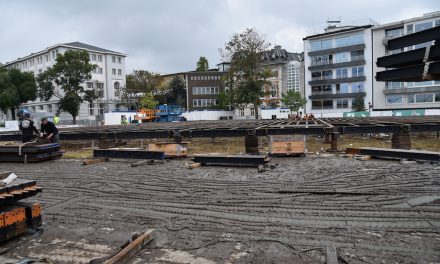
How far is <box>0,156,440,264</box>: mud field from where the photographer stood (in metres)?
4.51

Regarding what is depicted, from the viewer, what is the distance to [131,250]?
4359 mm

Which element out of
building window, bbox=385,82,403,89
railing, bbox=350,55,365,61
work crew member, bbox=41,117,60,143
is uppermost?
railing, bbox=350,55,365,61

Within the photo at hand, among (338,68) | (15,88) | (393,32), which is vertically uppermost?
(393,32)

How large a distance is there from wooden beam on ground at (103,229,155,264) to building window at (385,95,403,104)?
5501 centimetres

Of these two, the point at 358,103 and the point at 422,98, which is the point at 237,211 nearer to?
the point at 358,103

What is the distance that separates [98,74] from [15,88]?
15.2 meters

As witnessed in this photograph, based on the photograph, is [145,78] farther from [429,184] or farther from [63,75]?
[429,184]

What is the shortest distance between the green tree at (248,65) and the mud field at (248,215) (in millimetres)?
36574

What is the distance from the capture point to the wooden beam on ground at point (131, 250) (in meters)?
4.09

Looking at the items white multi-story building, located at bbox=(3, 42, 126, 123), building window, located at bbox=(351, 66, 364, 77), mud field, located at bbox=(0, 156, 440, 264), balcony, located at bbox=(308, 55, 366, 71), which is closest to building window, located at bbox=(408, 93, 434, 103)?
building window, located at bbox=(351, 66, 364, 77)

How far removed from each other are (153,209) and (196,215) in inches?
37.3

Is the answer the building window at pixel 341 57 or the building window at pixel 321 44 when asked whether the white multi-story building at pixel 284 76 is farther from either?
the building window at pixel 341 57

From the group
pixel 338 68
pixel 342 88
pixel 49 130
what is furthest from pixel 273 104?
pixel 49 130

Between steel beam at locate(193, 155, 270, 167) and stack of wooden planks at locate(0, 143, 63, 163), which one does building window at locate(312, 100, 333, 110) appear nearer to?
steel beam at locate(193, 155, 270, 167)
